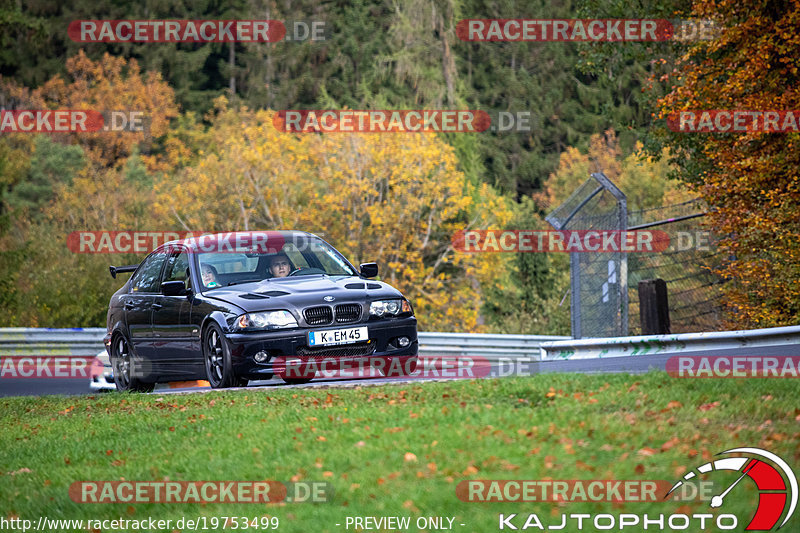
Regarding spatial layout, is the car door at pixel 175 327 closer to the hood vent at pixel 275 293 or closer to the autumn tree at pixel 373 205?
the hood vent at pixel 275 293

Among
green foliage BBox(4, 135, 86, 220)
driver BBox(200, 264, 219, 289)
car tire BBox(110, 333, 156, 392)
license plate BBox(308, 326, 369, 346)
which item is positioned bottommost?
car tire BBox(110, 333, 156, 392)

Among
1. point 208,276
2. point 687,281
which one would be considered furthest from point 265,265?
point 687,281

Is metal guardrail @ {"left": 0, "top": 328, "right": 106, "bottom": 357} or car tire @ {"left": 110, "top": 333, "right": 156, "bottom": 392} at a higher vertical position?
car tire @ {"left": 110, "top": 333, "right": 156, "bottom": 392}

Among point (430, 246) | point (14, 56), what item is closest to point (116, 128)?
point (14, 56)

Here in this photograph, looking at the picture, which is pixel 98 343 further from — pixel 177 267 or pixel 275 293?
pixel 275 293

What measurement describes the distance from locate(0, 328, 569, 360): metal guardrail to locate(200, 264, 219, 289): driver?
7473 millimetres

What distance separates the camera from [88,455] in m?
8.25

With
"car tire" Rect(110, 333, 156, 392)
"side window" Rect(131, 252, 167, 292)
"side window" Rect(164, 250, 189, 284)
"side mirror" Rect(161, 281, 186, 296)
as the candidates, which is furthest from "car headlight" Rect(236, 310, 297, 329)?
"car tire" Rect(110, 333, 156, 392)

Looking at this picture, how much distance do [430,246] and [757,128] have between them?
28562 mm

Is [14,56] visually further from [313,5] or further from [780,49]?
[780,49]

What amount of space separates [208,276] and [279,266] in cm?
80

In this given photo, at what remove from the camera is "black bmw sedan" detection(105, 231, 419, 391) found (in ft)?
35.6

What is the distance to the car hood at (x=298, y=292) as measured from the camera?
431 inches

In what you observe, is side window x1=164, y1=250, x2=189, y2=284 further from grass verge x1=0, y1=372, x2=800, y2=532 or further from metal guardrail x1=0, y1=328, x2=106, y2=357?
metal guardrail x1=0, y1=328, x2=106, y2=357
